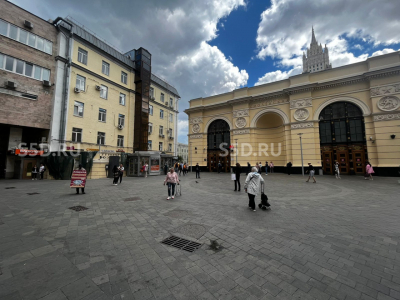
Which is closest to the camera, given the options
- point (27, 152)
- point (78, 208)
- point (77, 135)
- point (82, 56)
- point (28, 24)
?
point (78, 208)

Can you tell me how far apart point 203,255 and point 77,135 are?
2238 cm

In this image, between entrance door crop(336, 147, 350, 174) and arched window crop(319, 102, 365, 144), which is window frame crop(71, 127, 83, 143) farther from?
entrance door crop(336, 147, 350, 174)

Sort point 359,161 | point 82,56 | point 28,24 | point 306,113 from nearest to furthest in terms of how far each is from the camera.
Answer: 1. point 28,24
2. point 359,161
3. point 82,56
4. point 306,113

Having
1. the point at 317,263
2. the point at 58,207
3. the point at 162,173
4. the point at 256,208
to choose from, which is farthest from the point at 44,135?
the point at 317,263

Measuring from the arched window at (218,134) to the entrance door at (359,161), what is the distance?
15.5 meters

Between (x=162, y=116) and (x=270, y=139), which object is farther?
(x=162, y=116)

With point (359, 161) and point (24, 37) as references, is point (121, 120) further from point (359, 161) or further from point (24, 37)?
point (359, 161)

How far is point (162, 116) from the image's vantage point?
32.7 meters

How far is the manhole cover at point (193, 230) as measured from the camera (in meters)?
4.49

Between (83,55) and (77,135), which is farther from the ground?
(83,55)

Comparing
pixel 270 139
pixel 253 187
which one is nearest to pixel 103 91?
pixel 253 187

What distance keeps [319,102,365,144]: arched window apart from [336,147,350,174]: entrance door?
42.5 inches

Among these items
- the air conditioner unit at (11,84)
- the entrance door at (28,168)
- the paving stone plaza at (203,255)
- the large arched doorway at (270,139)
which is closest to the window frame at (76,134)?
the entrance door at (28,168)

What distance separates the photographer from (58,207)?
23.0 feet
